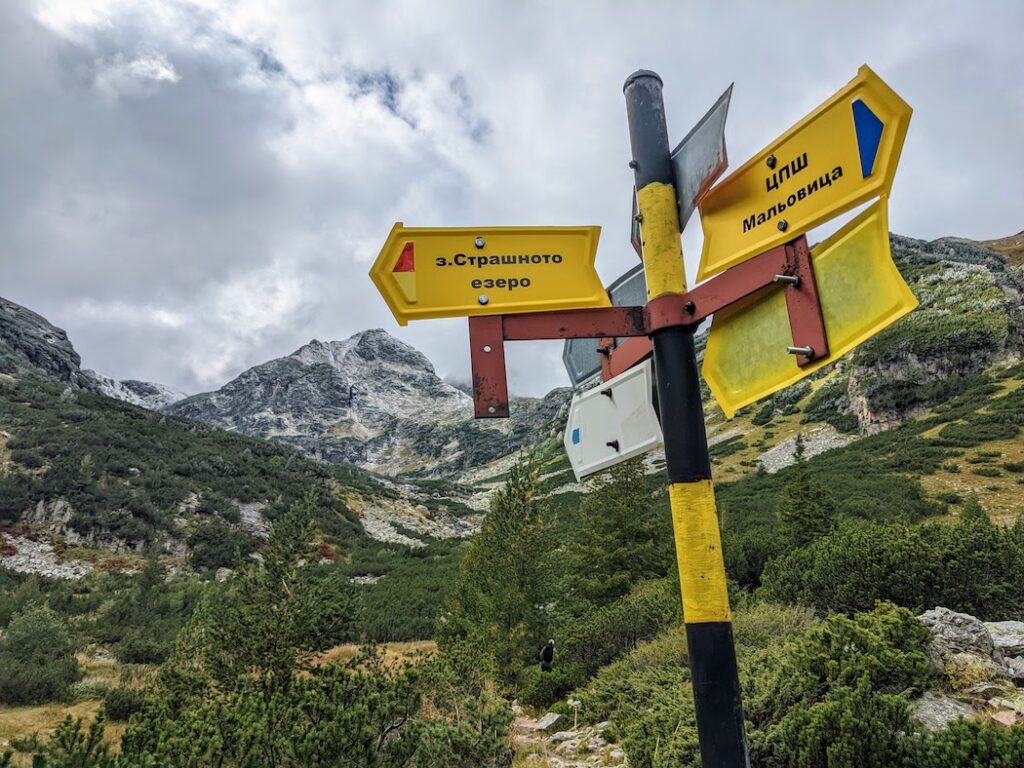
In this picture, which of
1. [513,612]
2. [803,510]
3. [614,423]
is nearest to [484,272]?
[614,423]

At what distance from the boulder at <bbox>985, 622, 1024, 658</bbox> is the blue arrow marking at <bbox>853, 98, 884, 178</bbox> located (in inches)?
273

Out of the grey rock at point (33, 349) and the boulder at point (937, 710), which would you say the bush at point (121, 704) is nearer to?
the boulder at point (937, 710)

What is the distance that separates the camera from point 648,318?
2383 millimetres

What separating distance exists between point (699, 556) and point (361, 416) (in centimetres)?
17905

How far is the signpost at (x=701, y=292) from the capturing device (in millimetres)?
1894

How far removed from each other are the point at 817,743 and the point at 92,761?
Answer: 215 inches

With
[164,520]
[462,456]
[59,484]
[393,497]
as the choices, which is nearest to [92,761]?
[164,520]

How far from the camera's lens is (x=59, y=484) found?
27.6 meters

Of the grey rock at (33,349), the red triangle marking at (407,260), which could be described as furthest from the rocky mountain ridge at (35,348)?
the red triangle marking at (407,260)

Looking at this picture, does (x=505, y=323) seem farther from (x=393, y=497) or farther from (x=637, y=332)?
(x=393, y=497)

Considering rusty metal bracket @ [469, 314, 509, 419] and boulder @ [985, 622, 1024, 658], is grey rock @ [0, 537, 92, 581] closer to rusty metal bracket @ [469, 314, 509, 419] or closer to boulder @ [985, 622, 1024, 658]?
rusty metal bracket @ [469, 314, 509, 419]

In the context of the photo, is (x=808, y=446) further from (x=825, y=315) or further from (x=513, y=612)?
(x=825, y=315)

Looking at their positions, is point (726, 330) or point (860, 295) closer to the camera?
point (860, 295)

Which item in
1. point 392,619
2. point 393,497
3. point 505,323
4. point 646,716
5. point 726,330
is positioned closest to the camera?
point 726,330
